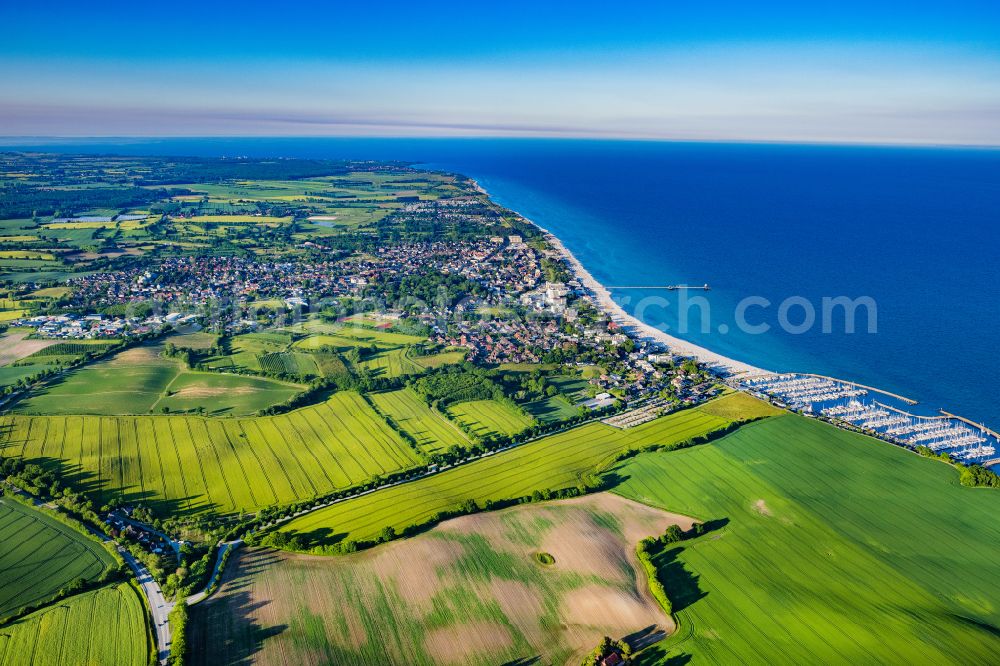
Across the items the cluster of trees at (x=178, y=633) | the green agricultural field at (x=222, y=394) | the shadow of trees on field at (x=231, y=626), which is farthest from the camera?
the green agricultural field at (x=222, y=394)

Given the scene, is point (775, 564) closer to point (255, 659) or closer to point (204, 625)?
point (255, 659)

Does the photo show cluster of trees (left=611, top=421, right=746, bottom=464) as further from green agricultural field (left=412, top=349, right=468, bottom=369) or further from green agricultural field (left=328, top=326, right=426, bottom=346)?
green agricultural field (left=328, top=326, right=426, bottom=346)

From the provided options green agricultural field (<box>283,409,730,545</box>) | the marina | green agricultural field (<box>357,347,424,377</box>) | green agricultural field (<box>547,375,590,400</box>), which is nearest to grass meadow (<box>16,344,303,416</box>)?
green agricultural field (<box>357,347,424,377</box>)

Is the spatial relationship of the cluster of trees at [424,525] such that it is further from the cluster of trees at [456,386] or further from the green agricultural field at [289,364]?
the green agricultural field at [289,364]

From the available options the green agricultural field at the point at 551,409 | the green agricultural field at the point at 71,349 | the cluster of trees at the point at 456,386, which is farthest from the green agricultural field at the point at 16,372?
the green agricultural field at the point at 551,409

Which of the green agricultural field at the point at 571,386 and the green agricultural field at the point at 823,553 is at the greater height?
the green agricultural field at the point at 571,386

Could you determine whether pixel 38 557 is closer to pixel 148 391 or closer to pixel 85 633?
pixel 85 633


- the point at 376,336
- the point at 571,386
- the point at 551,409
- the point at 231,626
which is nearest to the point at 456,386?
the point at 551,409
